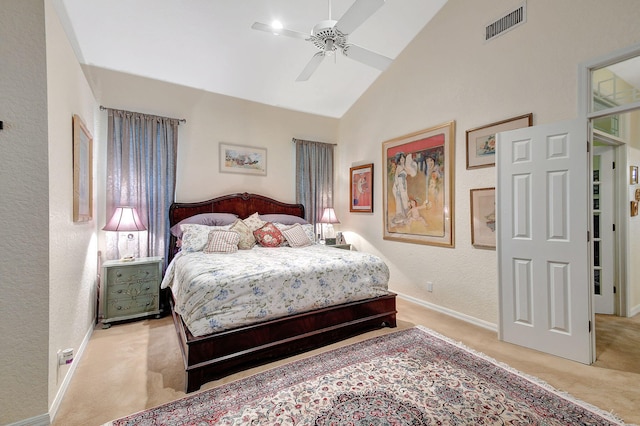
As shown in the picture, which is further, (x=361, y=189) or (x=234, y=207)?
(x=361, y=189)

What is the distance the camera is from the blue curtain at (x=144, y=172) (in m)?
3.48

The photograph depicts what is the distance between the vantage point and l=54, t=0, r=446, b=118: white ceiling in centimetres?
292

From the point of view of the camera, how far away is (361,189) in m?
4.80

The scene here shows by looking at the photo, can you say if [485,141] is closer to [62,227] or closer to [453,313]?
[453,313]

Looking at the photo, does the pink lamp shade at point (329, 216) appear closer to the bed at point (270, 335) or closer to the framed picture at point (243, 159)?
the framed picture at point (243, 159)

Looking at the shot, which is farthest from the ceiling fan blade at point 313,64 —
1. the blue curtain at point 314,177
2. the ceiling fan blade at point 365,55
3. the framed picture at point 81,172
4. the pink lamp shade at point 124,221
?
the pink lamp shade at point 124,221

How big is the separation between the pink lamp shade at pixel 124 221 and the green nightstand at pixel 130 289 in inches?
15.0

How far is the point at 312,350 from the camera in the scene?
250cm

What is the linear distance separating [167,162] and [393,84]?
3451mm

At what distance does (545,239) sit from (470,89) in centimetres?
183

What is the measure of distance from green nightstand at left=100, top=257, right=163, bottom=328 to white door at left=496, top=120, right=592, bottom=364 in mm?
3801

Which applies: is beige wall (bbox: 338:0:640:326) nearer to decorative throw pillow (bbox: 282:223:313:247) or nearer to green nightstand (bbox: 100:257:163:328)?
decorative throw pillow (bbox: 282:223:313:247)

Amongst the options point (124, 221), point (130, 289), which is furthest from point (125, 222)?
point (130, 289)

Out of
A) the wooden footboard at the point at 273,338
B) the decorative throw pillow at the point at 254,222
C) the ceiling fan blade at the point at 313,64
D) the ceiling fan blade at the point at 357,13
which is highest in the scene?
the ceiling fan blade at the point at 313,64
